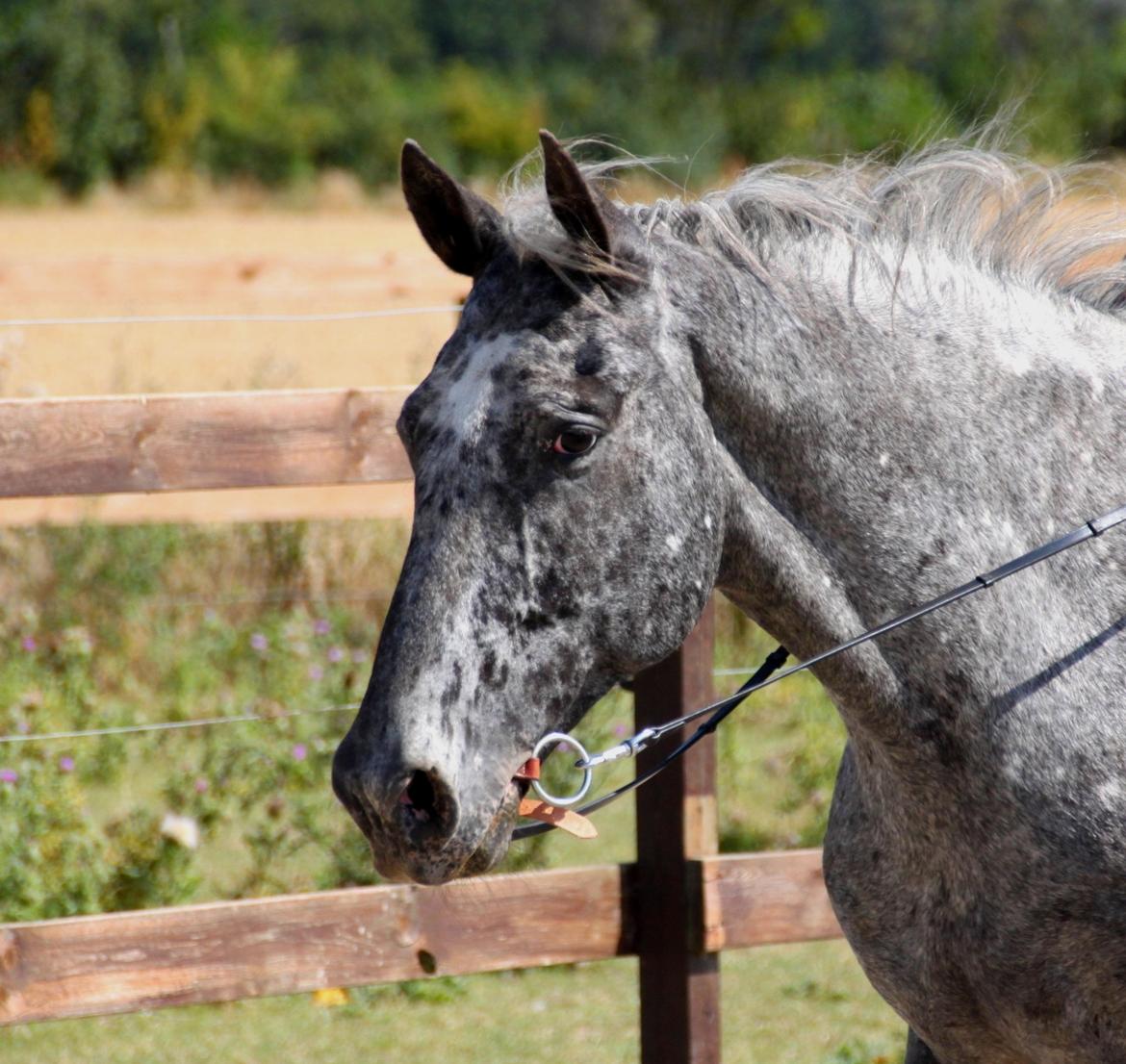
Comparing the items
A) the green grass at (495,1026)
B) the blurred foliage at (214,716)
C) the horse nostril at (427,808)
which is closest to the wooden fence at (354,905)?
the green grass at (495,1026)

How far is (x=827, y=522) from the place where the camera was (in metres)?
2.20

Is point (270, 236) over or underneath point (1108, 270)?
→ underneath

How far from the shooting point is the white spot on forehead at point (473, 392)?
203 centimetres

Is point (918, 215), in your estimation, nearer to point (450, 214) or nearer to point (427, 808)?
point (450, 214)

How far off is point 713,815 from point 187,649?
3.37 metres

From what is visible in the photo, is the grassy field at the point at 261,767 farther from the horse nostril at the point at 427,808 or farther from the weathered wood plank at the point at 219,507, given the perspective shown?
the horse nostril at the point at 427,808

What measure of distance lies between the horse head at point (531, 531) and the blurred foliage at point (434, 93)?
76.1 ft

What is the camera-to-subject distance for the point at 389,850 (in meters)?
1.98

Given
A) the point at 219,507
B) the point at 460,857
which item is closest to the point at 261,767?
the point at 460,857

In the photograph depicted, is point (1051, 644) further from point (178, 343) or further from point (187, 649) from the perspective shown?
point (178, 343)

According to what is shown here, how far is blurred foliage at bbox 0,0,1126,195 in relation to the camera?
33.7 metres

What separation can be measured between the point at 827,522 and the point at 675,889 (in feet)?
5.36

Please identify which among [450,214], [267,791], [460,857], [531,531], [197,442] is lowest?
[267,791]

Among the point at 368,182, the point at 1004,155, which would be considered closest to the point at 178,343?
the point at 1004,155
